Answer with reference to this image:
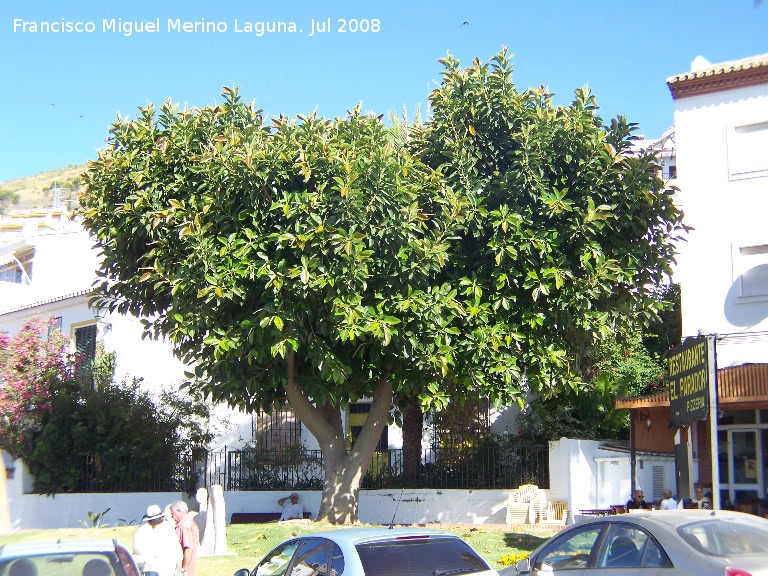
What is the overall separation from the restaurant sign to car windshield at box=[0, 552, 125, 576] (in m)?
8.04

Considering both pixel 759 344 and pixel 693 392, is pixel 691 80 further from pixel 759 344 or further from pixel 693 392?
pixel 693 392

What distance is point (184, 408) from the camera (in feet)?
74.3

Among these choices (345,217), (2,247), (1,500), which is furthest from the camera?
(2,247)

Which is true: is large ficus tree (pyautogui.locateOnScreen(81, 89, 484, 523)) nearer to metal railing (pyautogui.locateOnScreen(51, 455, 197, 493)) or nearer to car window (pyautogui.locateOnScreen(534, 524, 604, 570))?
car window (pyautogui.locateOnScreen(534, 524, 604, 570))

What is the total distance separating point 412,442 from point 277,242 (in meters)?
8.76

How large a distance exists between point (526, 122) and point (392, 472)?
974cm

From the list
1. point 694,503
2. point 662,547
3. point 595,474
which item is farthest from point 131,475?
point 662,547

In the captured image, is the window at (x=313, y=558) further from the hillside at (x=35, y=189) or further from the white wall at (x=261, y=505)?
the hillside at (x=35, y=189)

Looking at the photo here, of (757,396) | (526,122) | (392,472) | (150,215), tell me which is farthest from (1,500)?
(757,396)

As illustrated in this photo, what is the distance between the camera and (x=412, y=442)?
67.9 ft

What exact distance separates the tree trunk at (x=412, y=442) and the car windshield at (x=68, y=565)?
13935mm

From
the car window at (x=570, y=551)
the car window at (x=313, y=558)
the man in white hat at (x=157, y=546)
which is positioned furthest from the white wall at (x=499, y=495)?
the car window at (x=313, y=558)

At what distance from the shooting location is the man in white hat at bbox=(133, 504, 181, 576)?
9695 millimetres

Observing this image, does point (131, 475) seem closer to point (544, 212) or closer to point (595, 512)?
point (595, 512)
